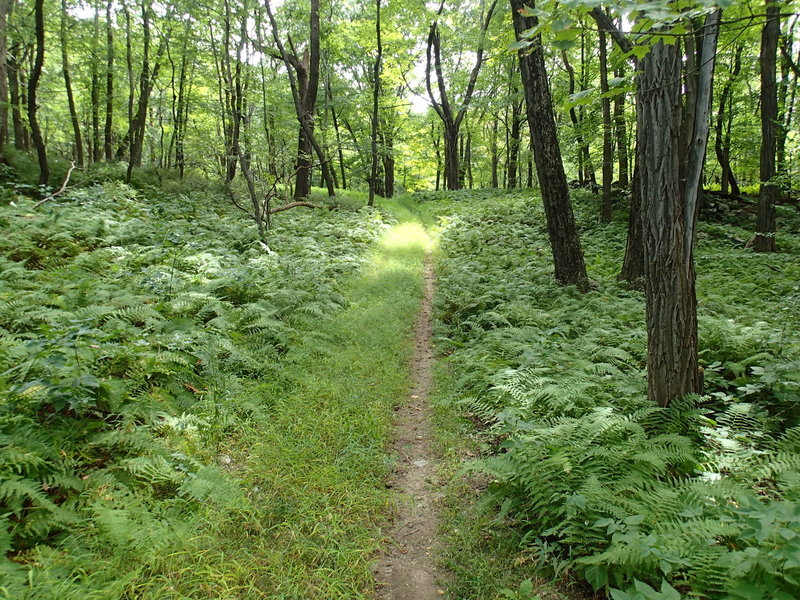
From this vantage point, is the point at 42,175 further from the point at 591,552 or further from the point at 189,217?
the point at 591,552

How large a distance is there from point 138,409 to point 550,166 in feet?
26.4

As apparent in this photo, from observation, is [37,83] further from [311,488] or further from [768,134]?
[768,134]

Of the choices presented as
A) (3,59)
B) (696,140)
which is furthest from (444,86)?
(696,140)

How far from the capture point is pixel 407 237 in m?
16.3

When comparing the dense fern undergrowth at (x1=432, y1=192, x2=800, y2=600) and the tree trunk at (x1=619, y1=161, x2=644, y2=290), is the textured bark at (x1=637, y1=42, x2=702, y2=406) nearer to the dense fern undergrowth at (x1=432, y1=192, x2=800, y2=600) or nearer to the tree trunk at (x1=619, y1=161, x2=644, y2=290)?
the dense fern undergrowth at (x1=432, y1=192, x2=800, y2=600)

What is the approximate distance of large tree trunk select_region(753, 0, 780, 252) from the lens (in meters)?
11.8

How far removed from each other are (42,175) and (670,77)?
49.7 ft

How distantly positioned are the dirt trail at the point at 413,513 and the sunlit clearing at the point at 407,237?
9.41 metres

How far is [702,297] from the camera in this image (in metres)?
8.07

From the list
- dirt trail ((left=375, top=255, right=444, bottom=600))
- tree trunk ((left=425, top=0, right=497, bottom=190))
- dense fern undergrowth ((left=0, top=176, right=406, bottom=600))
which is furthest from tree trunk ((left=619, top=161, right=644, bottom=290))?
tree trunk ((left=425, top=0, right=497, bottom=190))

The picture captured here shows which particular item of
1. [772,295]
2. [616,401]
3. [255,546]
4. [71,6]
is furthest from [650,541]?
[71,6]

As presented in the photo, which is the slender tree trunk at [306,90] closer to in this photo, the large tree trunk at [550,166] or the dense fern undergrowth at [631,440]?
the large tree trunk at [550,166]

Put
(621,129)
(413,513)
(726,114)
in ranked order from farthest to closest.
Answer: (726,114) → (621,129) → (413,513)

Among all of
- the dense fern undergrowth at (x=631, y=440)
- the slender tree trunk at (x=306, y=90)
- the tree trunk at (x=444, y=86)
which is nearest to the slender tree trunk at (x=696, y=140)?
the dense fern undergrowth at (x=631, y=440)
